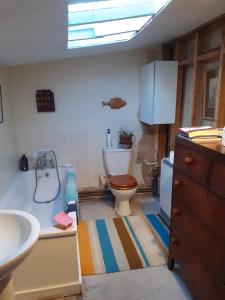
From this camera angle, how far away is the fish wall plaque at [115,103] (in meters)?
3.27

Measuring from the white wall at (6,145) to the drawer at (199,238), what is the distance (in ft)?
5.61

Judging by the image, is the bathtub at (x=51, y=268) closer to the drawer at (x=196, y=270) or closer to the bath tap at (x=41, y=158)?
the drawer at (x=196, y=270)

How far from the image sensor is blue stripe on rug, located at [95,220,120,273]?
2105mm

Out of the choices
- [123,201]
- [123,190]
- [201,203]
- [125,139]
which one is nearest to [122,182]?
[123,190]

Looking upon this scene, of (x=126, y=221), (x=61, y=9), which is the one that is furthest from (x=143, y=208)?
(x=61, y=9)

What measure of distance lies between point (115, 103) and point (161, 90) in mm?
711

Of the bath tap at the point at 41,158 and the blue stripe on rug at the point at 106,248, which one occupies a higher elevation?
the bath tap at the point at 41,158

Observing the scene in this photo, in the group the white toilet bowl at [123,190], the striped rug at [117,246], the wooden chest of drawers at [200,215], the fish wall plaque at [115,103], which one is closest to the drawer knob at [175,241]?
the wooden chest of drawers at [200,215]

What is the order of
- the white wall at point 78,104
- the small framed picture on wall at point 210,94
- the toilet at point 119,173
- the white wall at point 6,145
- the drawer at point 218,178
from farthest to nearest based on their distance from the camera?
the white wall at point 78,104 < the toilet at point 119,173 < the white wall at point 6,145 < the small framed picture on wall at point 210,94 < the drawer at point 218,178

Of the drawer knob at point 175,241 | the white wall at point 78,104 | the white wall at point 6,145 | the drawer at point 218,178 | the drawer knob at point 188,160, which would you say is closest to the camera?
the drawer at point 218,178

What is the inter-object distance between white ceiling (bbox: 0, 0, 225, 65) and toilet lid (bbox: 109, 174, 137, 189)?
5.38 ft

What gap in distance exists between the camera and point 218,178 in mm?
1310

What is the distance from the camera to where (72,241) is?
1.76 metres

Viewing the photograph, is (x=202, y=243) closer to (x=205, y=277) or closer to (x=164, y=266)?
(x=205, y=277)
